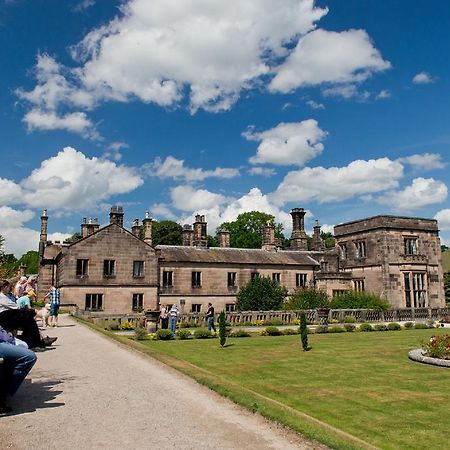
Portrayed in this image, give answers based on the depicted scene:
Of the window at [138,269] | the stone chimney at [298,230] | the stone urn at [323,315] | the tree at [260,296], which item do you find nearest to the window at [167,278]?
the window at [138,269]

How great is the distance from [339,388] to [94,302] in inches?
1273

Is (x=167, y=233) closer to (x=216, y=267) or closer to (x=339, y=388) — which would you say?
(x=216, y=267)

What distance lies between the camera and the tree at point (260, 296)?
1586 inches

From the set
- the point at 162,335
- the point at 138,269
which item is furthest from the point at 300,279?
the point at 162,335

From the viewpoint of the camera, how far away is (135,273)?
136ft

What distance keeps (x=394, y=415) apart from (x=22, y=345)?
6951 mm

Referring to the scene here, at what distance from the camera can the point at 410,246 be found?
45.2m

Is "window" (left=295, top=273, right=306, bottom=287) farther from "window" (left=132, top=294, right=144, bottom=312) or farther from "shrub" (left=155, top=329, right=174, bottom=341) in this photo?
"shrub" (left=155, top=329, right=174, bottom=341)

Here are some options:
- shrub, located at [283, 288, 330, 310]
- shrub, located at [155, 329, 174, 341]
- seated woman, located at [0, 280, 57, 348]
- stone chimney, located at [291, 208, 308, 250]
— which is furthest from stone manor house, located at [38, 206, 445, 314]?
seated woman, located at [0, 280, 57, 348]

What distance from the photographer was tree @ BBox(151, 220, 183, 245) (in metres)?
75.8

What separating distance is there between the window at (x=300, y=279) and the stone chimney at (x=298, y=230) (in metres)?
6.19

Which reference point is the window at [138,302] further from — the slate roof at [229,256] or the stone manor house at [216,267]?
the slate roof at [229,256]

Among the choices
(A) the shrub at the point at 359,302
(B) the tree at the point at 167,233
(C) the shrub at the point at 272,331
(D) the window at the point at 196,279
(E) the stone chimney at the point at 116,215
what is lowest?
(C) the shrub at the point at 272,331

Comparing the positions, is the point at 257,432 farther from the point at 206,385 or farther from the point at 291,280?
the point at 291,280
